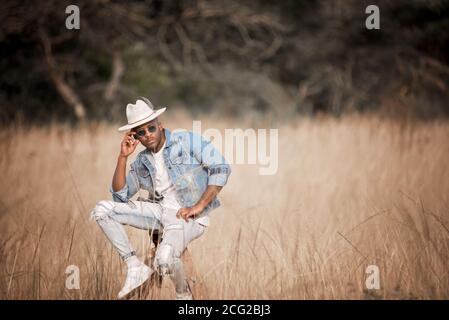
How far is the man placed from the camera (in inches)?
142

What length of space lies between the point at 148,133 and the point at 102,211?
576mm

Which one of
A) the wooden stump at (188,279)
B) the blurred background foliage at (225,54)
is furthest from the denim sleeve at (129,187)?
the blurred background foliage at (225,54)

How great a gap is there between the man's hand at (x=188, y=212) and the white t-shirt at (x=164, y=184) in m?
0.15

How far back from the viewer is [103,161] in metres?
8.20

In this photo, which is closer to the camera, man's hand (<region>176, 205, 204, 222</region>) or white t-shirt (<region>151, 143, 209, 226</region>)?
man's hand (<region>176, 205, 204, 222</region>)

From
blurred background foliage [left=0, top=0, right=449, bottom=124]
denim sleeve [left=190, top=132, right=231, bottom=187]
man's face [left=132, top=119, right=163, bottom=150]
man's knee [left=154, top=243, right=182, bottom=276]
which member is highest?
blurred background foliage [left=0, top=0, right=449, bottom=124]

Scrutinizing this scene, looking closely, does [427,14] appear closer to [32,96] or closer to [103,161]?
[103,161]

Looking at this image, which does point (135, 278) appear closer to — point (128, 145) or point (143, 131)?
point (128, 145)

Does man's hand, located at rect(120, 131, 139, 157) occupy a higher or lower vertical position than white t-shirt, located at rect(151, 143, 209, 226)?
higher

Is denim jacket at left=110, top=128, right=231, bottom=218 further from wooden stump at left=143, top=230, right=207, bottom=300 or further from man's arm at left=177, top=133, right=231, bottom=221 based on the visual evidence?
wooden stump at left=143, top=230, right=207, bottom=300

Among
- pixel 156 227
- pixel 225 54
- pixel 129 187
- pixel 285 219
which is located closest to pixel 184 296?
pixel 156 227

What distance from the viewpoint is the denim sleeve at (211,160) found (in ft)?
12.1

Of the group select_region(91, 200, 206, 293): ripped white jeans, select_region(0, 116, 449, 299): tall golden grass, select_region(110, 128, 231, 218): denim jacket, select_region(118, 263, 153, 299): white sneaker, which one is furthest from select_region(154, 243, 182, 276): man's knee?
select_region(0, 116, 449, 299): tall golden grass

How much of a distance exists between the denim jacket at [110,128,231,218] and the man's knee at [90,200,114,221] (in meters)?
0.18
